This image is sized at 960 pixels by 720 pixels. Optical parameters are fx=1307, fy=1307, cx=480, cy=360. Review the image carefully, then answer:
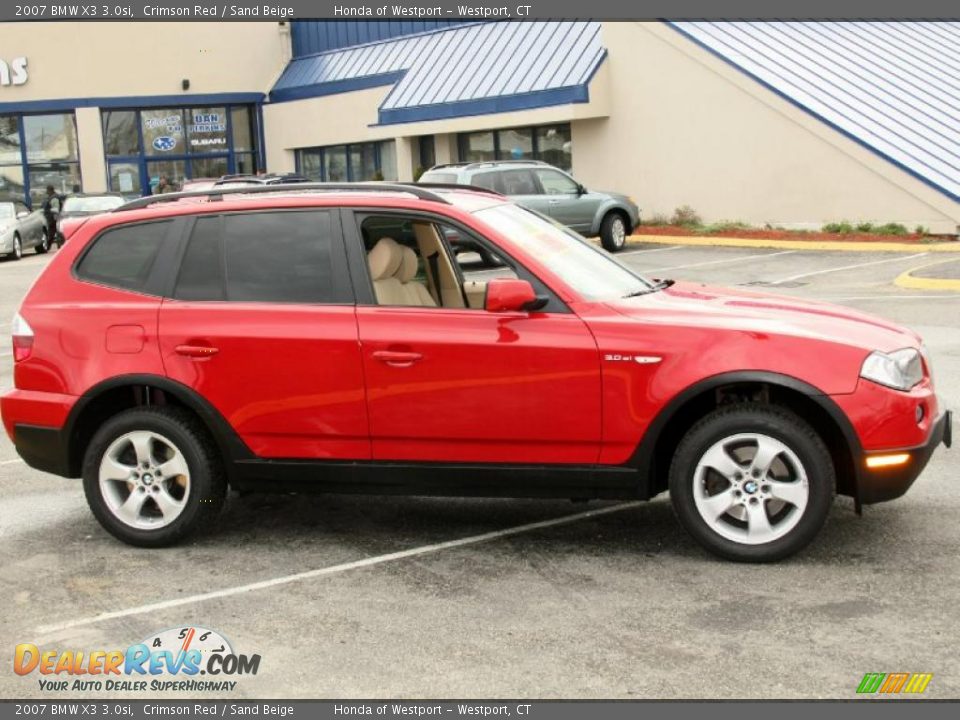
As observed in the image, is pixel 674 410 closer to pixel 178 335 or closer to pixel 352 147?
pixel 178 335

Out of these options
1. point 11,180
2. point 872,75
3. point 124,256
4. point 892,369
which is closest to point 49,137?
point 11,180

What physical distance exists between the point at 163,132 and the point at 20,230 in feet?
51.0

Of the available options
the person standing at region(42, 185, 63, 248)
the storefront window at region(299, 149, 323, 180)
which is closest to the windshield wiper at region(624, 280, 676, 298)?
the person standing at region(42, 185, 63, 248)

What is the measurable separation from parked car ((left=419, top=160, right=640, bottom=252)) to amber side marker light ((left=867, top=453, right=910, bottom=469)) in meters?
18.6

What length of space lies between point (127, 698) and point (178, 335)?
223cm

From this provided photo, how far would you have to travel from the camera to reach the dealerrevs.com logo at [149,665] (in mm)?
5000

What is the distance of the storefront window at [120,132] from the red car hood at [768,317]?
41362 mm

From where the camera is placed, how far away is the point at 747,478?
601 centimetres

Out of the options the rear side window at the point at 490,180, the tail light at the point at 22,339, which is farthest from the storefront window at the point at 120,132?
the tail light at the point at 22,339

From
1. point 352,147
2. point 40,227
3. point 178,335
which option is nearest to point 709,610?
point 178,335

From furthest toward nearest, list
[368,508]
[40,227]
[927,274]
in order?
[40,227], [927,274], [368,508]

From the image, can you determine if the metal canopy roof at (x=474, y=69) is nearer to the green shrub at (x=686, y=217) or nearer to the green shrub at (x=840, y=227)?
the green shrub at (x=686, y=217)

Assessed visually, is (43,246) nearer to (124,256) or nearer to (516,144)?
(516,144)

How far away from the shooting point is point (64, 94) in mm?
43844
